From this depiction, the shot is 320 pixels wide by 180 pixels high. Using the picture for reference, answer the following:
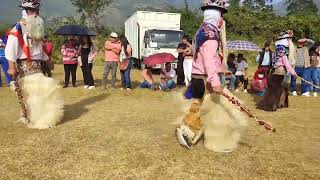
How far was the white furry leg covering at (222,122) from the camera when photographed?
568 centimetres

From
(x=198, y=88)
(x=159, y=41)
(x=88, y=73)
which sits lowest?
(x=88, y=73)

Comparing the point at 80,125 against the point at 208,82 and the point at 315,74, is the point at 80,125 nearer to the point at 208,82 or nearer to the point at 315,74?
the point at 208,82

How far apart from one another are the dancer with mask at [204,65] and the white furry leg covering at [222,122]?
0.12 meters

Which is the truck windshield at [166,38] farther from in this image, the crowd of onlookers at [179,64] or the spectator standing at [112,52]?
the spectator standing at [112,52]

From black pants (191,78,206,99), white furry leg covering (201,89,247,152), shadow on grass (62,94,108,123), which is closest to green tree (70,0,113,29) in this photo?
shadow on grass (62,94,108,123)

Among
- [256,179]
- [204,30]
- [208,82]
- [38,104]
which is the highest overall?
[204,30]

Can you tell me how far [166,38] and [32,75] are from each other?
1420cm

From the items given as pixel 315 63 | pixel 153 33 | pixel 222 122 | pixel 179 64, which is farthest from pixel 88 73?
pixel 153 33

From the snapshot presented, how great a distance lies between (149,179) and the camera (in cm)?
474

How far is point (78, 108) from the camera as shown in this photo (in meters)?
9.36

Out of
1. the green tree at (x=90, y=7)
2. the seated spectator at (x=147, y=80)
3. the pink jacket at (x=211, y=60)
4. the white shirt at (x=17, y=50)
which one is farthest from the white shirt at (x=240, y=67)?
the green tree at (x=90, y=7)

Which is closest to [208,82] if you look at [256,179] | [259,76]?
[256,179]

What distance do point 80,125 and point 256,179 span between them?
3548 millimetres

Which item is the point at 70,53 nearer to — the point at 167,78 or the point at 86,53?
the point at 86,53
